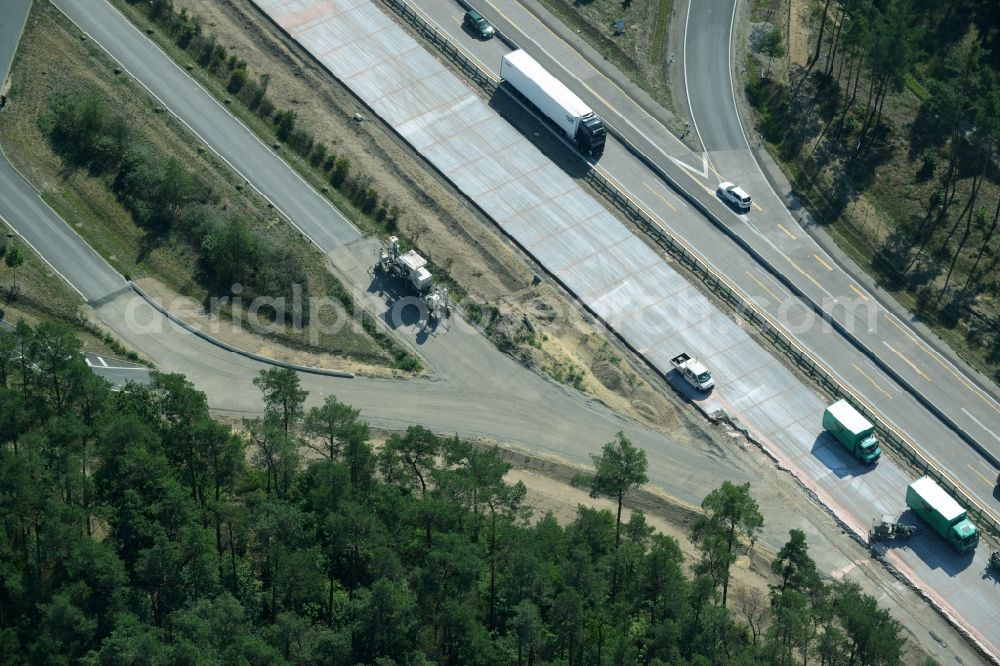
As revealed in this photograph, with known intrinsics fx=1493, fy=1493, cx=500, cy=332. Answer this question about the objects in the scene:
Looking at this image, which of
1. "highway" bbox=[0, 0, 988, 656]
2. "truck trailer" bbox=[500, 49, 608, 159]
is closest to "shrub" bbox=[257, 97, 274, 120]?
"truck trailer" bbox=[500, 49, 608, 159]

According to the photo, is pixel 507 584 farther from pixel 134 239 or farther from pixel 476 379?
pixel 134 239

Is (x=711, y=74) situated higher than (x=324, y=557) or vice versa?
(x=711, y=74)

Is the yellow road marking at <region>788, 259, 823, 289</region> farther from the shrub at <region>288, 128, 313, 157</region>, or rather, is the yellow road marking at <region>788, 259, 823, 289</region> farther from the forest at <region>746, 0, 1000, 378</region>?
the shrub at <region>288, 128, 313, 157</region>

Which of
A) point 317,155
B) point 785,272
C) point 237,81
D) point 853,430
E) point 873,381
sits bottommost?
point 237,81

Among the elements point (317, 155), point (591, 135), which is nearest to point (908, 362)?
point (591, 135)

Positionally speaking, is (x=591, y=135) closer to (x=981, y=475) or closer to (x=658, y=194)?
(x=658, y=194)
